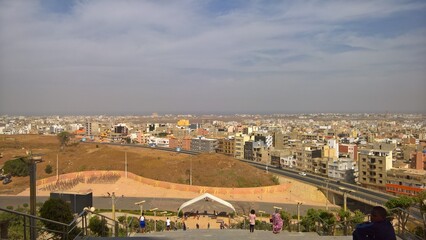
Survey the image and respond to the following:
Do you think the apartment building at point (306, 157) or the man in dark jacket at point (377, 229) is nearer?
the man in dark jacket at point (377, 229)

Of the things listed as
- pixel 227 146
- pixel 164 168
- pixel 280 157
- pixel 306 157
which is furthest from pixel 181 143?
pixel 164 168

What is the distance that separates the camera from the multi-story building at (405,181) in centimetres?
3203

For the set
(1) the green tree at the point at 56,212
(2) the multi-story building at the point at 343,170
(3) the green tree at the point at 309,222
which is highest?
(1) the green tree at the point at 56,212

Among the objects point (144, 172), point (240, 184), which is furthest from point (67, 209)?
point (144, 172)

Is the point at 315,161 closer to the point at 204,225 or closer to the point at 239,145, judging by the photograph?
the point at 239,145

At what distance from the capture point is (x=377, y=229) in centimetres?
354

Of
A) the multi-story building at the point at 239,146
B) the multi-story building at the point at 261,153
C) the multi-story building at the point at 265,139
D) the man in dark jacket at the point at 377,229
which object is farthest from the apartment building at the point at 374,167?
the man in dark jacket at the point at 377,229

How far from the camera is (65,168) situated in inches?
1553

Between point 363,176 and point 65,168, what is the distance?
30.5 metres

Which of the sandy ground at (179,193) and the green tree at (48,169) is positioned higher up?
the green tree at (48,169)

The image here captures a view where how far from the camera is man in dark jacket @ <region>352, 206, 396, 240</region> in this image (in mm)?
3531

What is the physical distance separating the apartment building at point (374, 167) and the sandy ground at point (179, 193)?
7.38m

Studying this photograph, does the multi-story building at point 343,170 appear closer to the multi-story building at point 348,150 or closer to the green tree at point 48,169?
the multi-story building at point 348,150

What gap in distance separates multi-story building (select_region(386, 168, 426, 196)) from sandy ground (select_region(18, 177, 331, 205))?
253 inches
